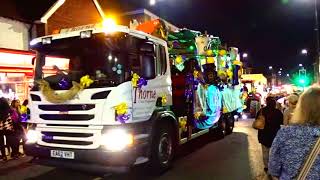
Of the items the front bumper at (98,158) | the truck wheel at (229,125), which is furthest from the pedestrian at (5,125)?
the truck wheel at (229,125)

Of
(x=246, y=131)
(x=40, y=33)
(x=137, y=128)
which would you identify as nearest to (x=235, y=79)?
(x=246, y=131)

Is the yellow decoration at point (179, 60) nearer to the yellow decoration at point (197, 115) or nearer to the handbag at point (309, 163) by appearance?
the yellow decoration at point (197, 115)

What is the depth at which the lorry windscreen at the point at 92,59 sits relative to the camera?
7.22 metres

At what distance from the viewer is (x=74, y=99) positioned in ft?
24.1

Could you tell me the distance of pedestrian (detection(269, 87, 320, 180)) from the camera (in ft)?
11.2

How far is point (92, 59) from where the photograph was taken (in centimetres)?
750

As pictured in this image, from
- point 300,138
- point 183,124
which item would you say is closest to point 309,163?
point 300,138

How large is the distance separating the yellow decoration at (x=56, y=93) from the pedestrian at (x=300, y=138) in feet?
14.8

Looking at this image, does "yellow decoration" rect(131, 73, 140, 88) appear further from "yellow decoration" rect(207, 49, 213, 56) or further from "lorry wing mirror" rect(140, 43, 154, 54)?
"yellow decoration" rect(207, 49, 213, 56)

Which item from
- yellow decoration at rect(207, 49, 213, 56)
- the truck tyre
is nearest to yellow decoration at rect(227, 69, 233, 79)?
yellow decoration at rect(207, 49, 213, 56)

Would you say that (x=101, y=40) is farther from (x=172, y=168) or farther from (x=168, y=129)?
(x=172, y=168)

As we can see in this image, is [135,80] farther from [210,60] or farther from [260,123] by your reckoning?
[210,60]

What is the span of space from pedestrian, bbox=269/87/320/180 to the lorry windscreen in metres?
4.06

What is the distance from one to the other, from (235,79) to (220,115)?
2.72 meters
